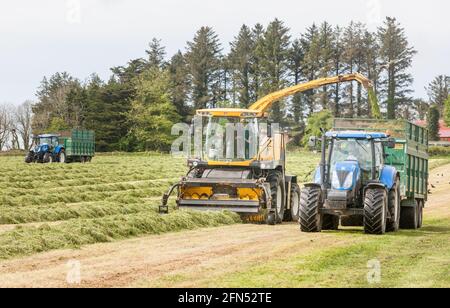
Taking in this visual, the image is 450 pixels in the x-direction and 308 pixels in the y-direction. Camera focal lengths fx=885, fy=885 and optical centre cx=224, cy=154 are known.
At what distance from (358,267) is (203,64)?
91.0m

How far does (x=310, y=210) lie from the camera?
18375 mm

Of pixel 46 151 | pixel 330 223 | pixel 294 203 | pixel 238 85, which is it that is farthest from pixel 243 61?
pixel 330 223

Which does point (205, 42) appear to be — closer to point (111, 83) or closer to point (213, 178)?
point (111, 83)

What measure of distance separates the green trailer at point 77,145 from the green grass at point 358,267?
42174 millimetres

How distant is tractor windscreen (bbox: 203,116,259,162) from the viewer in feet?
71.4

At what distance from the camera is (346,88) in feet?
305

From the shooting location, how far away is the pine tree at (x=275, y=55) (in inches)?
3781

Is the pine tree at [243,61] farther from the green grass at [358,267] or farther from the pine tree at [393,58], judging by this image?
the green grass at [358,267]

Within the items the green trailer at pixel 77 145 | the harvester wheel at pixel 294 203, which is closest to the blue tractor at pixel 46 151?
the green trailer at pixel 77 145

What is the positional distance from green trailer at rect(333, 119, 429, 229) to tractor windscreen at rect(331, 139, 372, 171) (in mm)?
901

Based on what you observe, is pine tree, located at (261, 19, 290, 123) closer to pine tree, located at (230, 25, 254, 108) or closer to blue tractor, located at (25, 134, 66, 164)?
pine tree, located at (230, 25, 254, 108)

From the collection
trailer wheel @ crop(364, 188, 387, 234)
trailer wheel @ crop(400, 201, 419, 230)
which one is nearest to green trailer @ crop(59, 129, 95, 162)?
trailer wheel @ crop(400, 201, 419, 230)

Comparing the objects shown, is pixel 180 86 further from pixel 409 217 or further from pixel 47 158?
pixel 409 217

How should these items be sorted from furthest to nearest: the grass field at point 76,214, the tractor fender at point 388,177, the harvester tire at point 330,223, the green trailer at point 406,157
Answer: the green trailer at point 406,157
the harvester tire at point 330,223
the tractor fender at point 388,177
the grass field at point 76,214
